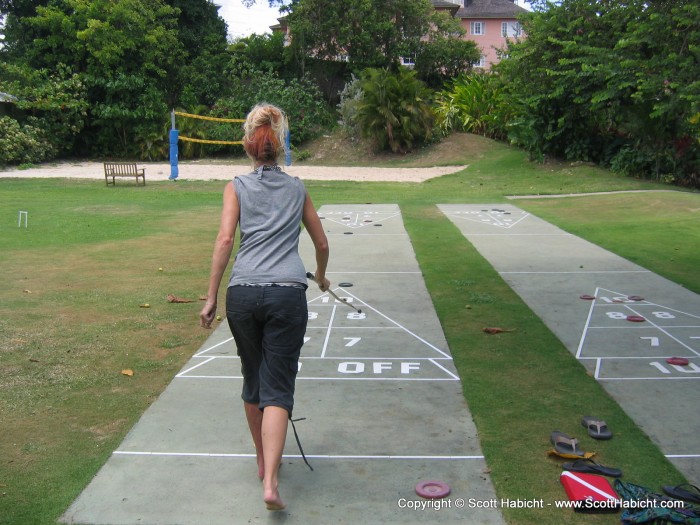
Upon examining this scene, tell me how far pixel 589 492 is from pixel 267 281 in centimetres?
199

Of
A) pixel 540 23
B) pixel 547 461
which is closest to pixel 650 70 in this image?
pixel 547 461

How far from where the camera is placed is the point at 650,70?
34.2ft

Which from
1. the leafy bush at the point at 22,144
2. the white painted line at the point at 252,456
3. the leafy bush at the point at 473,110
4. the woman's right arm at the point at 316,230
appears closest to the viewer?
the woman's right arm at the point at 316,230

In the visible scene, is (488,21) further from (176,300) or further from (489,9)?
(176,300)

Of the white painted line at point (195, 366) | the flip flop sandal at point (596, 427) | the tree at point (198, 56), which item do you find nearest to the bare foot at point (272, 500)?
the flip flop sandal at point (596, 427)

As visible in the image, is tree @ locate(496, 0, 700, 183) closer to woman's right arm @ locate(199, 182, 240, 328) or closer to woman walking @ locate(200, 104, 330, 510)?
woman walking @ locate(200, 104, 330, 510)

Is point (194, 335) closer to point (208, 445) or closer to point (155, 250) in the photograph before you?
point (208, 445)

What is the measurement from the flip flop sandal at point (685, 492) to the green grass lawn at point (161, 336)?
0.42ft

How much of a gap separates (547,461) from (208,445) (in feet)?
6.63

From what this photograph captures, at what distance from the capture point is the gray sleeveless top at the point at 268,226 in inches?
149

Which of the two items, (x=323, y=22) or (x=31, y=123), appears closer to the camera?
(x=31, y=123)

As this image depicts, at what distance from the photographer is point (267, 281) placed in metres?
3.73

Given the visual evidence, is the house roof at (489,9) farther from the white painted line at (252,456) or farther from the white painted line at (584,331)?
the white painted line at (252,456)

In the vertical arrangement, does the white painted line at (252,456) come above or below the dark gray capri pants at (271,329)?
below
